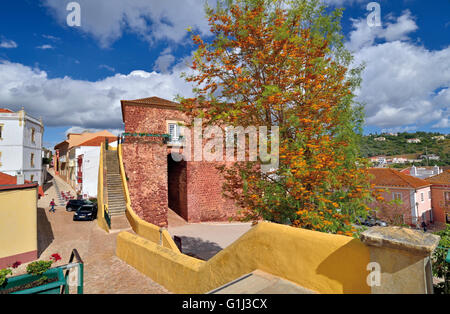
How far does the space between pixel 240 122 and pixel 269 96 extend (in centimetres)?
161

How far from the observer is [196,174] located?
22.1 metres

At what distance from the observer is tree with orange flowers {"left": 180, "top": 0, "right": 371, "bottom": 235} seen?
6.70 m

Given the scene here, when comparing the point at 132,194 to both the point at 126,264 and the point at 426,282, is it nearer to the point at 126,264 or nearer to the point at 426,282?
the point at 126,264

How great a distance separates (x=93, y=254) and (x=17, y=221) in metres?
3.48

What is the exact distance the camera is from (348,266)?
2869 mm

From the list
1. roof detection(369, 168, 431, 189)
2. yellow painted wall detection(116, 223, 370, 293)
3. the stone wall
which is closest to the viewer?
yellow painted wall detection(116, 223, 370, 293)

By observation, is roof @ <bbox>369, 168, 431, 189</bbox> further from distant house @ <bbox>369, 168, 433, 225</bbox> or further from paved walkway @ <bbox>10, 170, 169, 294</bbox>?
paved walkway @ <bbox>10, 170, 169, 294</bbox>

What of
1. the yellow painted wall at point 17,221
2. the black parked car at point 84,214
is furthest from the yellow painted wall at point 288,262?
the black parked car at point 84,214

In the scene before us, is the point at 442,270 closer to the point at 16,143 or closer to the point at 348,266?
the point at 348,266

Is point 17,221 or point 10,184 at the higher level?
point 10,184

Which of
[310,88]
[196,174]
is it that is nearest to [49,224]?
[196,174]

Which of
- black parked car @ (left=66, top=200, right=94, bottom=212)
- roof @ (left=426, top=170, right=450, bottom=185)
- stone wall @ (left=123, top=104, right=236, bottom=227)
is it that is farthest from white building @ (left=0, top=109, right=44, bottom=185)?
roof @ (left=426, top=170, right=450, bottom=185)

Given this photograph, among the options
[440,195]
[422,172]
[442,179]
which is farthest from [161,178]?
[422,172]

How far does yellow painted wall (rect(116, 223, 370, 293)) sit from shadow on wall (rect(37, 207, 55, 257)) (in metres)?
9.45
